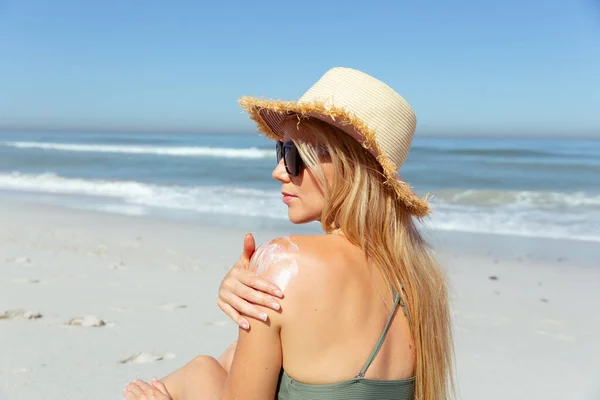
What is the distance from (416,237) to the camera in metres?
1.97

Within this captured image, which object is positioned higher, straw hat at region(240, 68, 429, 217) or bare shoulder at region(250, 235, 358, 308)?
straw hat at region(240, 68, 429, 217)

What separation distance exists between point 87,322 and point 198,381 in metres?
2.63

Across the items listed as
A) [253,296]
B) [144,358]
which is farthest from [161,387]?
[144,358]

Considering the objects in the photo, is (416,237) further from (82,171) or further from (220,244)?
(82,171)

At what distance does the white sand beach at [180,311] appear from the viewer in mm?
3770

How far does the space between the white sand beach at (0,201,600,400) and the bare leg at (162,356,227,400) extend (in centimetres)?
141

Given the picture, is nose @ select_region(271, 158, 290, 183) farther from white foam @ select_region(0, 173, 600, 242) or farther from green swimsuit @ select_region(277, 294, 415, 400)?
white foam @ select_region(0, 173, 600, 242)

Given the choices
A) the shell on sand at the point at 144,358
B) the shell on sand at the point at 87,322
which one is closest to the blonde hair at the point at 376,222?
the shell on sand at the point at 144,358

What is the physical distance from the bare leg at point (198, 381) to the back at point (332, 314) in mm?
608

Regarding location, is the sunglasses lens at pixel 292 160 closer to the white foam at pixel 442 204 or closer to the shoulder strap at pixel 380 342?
the shoulder strap at pixel 380 342

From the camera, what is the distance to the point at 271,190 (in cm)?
1415

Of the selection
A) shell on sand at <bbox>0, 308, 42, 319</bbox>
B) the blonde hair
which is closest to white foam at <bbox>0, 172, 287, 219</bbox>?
shell on sand at <bbox>0, 308, 42, 319</bbox>

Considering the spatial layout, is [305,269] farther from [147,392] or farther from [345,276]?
[147,392]

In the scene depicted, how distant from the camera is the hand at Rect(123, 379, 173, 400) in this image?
84.1 inches
